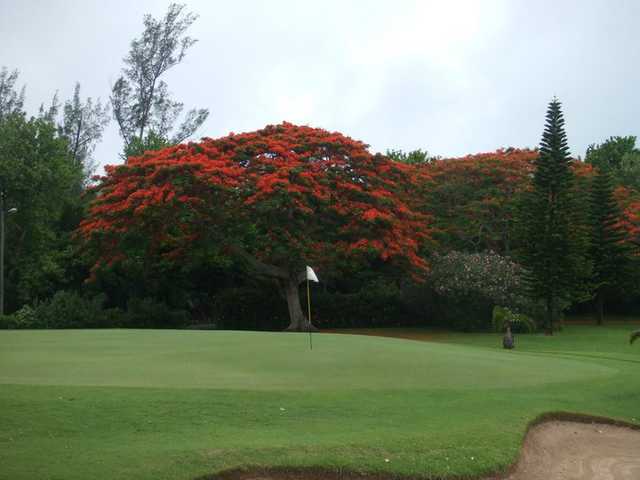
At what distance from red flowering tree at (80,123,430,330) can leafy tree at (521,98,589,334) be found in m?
4.82

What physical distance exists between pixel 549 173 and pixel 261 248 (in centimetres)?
1238

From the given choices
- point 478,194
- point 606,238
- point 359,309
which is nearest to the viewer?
point 478,194

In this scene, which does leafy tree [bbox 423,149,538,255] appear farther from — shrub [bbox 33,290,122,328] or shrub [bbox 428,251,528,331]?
shrub [bbox 33,290,122,328]

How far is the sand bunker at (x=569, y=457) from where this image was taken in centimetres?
715

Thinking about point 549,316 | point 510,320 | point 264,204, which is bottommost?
point 510,320

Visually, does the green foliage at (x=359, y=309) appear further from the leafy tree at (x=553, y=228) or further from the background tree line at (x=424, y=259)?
the leafy tree at (x=553, y=228)

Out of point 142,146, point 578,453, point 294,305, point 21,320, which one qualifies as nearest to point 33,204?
point 142,146

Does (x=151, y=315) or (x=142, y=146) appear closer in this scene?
(x=151, y=315)

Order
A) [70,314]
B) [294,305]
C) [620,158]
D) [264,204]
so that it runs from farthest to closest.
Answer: [620,158], [70,314], [294,305], [264,204]

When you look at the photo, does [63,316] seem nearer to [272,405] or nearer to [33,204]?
[33,204]

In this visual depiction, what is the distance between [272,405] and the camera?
30.8ft

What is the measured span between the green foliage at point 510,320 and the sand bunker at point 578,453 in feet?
57.2

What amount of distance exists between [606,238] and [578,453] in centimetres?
2816

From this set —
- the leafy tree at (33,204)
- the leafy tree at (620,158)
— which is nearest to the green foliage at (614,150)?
the leafy tree at (620,158)
